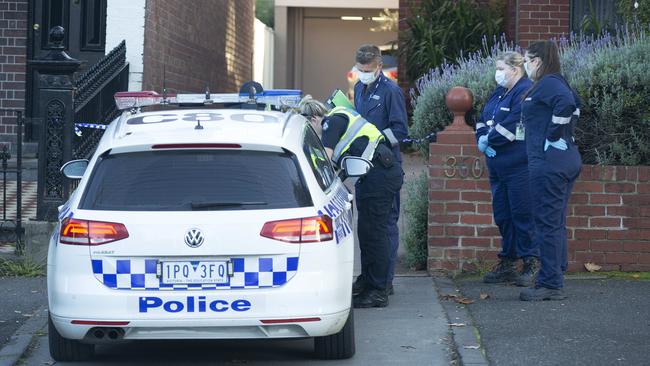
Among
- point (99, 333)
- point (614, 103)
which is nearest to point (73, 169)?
point (99, 333)

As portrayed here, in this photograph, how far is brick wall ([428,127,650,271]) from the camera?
9.44m

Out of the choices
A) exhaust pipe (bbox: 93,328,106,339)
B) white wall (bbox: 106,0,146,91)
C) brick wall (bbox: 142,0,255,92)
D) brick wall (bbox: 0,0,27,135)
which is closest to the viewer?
exhaust pipe (bbox: 93,328,106,339)

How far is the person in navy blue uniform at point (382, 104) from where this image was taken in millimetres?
8602

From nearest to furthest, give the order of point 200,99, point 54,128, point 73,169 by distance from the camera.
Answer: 1. point 73,169
2. point 200,99
3. point 54,128

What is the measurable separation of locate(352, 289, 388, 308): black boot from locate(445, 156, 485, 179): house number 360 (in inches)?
62.7

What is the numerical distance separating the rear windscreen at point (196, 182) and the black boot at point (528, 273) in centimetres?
319

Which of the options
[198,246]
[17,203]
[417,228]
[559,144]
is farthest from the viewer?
[17,203]

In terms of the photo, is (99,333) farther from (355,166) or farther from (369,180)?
(369,180)

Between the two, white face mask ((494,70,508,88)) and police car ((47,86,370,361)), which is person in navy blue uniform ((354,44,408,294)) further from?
police car ((47,86,370,361))

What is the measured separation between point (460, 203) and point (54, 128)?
3.61 m

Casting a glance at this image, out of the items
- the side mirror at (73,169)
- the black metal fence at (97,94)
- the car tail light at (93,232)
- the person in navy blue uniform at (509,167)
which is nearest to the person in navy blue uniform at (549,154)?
the person in navy blue uniform at (509,167)

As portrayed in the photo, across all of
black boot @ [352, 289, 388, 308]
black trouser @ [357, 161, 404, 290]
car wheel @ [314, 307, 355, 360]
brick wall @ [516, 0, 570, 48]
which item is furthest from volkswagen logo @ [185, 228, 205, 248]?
brick wall @ [516, 0, 570, 48]

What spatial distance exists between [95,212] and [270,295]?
104 cm

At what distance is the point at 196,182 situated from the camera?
6277mm
